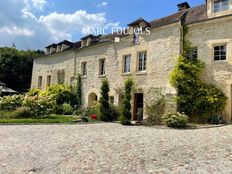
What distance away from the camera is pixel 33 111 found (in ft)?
55.4

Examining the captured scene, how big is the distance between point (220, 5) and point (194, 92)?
5.57 metres

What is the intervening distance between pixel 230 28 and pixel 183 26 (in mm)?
2882

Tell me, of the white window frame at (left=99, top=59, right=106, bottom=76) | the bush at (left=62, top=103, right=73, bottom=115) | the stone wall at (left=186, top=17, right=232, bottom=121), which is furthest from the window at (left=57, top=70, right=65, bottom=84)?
the stone wall at (left=186, top=17, right=232, bottom=121)

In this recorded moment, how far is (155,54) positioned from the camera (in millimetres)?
17594

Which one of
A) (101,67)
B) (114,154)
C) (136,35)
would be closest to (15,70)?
(101,67)

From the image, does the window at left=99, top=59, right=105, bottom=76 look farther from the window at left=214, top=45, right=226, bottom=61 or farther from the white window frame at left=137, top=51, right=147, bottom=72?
the window at left=214, top=45, right=226, bottom=61

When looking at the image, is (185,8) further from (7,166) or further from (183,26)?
(7,166)

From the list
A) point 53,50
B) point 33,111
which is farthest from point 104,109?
point 53,50

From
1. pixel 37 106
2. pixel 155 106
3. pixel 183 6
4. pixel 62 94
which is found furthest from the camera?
pixel 62 94

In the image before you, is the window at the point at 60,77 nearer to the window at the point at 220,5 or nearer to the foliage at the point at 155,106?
the foliage at the point at 155,106

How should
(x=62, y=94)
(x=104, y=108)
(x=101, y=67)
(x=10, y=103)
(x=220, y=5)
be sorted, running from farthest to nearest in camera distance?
(x=62, y=94) < (x=101, y=67) < (x=10, y=103) < (x=104, y=108) < (x=220, y=5)

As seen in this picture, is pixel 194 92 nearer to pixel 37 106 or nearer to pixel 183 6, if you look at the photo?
pixel 183 6

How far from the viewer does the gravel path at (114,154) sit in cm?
591

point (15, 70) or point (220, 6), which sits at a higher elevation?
point (220, 6)
